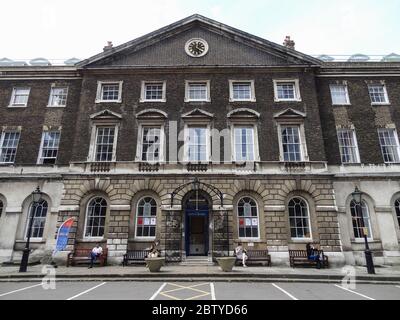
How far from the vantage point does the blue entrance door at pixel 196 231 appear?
614 inches

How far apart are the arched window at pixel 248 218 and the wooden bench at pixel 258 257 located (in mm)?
985

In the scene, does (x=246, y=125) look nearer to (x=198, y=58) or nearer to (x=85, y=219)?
(x=198, y=58)

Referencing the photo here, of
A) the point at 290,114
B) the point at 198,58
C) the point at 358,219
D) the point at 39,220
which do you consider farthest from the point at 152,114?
the point at 358,219

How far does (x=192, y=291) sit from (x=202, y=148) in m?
9.55

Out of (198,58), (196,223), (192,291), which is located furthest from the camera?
(198,58)

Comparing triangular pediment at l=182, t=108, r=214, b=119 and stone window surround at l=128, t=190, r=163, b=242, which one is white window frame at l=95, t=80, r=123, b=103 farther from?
stone window surround at l=128, t=190, r=163, b=242

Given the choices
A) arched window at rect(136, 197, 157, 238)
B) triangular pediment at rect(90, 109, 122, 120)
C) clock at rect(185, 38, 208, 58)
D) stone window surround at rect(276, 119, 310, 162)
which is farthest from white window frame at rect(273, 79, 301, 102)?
arched window at rect(136, 197, 157, 238)

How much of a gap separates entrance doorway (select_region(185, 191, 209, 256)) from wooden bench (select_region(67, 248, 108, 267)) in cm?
502

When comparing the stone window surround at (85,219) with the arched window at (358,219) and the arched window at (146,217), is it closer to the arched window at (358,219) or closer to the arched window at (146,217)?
the arched window at (146,217)

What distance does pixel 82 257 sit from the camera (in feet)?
48.4

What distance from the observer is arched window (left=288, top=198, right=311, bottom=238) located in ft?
50.7

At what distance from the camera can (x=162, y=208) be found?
15.5 meters

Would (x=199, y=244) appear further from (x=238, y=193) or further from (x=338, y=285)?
(x=338, y=285)
